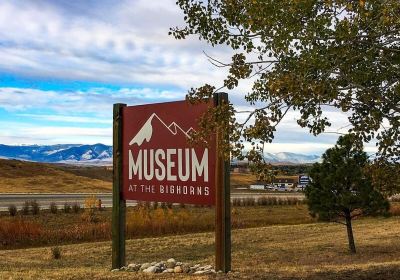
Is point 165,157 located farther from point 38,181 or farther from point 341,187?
point 38,181

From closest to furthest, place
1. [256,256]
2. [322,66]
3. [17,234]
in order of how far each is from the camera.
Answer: [322,66], [256,256], [17,234]

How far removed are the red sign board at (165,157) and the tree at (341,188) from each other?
7054 millimetres

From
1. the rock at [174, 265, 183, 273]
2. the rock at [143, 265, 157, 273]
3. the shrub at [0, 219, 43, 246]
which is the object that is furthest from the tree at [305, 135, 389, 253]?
the shrub at [0, 219, 43, 246]

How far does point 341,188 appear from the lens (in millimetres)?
14867

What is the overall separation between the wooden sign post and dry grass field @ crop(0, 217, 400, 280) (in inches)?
32.5

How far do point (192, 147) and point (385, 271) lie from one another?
3.60 meters

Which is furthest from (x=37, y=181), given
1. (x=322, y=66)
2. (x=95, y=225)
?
(x=322, y=66)

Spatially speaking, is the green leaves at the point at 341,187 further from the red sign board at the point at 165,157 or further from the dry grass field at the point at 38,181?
the dry grass field at the point at 38,181

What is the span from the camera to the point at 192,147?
332 inches

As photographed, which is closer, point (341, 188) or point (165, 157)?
point (165, 157)

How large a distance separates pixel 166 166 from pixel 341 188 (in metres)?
7.55

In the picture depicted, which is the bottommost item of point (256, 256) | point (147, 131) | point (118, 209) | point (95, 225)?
point (256, 256)

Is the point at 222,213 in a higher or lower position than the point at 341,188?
lower

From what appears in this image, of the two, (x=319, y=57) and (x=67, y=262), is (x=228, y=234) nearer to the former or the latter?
(x=319, y=57)
